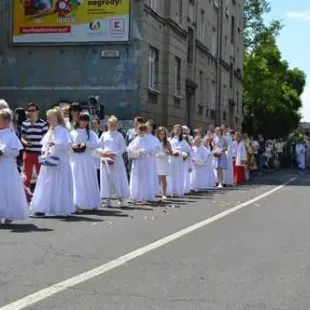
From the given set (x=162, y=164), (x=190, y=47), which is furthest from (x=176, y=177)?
(x=190, y=47)

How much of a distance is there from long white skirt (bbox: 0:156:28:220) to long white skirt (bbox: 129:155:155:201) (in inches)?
207

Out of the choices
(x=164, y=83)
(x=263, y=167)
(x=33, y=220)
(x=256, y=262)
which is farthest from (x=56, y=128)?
(x=263, y=167)

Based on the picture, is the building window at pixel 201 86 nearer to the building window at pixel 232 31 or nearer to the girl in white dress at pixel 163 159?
the building window at pixel 232 31

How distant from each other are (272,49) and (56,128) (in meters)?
50.9

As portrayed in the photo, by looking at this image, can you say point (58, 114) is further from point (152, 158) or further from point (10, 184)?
point (152, 158)

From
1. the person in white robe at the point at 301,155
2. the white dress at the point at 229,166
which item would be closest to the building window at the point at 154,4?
the white dress at the point at 229,166

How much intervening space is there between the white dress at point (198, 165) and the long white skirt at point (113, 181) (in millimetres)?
6923

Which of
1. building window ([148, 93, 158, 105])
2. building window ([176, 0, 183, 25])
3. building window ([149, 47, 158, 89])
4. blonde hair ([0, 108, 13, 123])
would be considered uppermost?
building window ([176, 0, 183, 25])

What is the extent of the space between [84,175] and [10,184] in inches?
120

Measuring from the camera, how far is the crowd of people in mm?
12023

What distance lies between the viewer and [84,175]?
48.7ft

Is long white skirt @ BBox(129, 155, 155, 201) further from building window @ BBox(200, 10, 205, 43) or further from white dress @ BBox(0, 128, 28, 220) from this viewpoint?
building window @ BBox(200, 10, 205, 43)

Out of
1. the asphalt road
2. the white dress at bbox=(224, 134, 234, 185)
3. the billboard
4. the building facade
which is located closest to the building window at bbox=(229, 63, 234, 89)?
the building facade

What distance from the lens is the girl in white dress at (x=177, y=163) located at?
2011 centimetres
